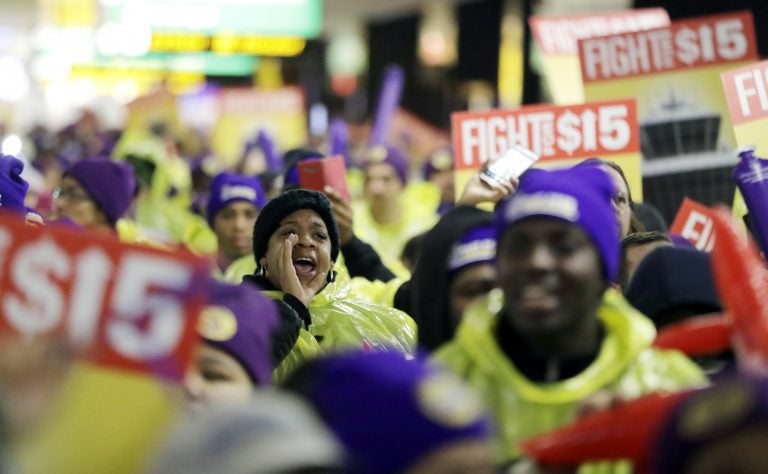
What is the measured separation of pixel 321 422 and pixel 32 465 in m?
0.52

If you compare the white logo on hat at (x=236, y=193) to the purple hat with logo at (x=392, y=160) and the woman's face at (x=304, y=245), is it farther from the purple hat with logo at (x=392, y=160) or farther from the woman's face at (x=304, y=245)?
the woman's face at (x=304, y=245)

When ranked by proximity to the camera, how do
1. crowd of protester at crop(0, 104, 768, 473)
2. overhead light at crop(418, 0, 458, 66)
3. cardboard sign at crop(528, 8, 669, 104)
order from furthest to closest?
overhead light at crop(418, 0, 458, 66) → cardboard sign at crop(528, 8, 669, 104) → crowd of protester at crop(0, 104, 768, 473)

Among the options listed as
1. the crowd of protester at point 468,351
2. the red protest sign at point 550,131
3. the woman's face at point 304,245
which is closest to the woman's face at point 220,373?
the crowd of protester at point 468,351

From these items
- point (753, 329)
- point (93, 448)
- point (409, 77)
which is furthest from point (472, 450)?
point (409, 77)

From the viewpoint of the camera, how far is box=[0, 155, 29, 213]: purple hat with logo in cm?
615

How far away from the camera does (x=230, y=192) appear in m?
9.10

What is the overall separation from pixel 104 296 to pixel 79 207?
490cm

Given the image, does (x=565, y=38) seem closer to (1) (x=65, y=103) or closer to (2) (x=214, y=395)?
(2) (x=214, y=395)

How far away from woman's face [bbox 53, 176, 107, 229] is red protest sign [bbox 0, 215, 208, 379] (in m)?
4.72

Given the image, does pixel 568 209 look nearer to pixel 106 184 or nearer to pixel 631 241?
pixel 631 241

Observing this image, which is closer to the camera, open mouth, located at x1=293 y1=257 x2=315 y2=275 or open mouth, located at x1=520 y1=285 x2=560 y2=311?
open mouth, located at x1=520 y1=285 x2=560 y2=311

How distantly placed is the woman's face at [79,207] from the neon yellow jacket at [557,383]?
4.43 meters

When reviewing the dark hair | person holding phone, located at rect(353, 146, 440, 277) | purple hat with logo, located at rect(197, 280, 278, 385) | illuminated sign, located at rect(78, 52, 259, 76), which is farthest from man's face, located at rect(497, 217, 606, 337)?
illuminated sign, located at rect(78, 52, 259, 76)

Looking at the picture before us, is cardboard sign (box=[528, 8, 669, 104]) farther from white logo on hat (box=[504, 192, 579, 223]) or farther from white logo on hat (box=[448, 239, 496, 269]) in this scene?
white logo on hat (box=[504, 192, 579, 223])
